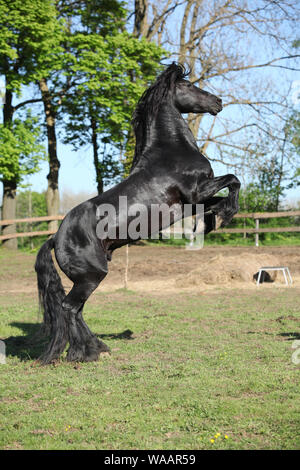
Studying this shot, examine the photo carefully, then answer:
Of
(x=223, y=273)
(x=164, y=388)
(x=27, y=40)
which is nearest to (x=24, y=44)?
(x=27, y=40)

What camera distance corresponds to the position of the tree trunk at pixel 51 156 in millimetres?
22219

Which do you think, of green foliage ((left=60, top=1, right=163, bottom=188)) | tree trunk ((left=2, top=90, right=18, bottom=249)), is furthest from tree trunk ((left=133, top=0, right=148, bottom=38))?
tree trunk ((left=2, top=90, right=18, bottom=249))

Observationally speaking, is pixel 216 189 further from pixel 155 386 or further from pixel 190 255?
pixel 190 255

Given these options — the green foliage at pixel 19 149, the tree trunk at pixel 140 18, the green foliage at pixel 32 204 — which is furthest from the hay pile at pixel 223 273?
the green foliage at pixel 32 204

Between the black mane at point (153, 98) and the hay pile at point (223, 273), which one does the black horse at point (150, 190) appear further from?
the hay pile at point (223, 273)

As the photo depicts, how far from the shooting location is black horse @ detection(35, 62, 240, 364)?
4.70 m

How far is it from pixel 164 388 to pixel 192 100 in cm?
280

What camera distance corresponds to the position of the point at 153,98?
16.2 feet

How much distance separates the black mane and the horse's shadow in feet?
7.63

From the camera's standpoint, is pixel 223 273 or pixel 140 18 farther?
pixel 140 18

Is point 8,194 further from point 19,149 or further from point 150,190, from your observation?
point 150,190

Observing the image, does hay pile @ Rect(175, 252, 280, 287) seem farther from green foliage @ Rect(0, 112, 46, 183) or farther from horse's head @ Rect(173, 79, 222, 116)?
green foliage @ Rect(0, 112, 46, 183)

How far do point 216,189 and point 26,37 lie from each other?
17613 millimetres

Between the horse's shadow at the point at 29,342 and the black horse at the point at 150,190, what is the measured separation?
1.50 ft
